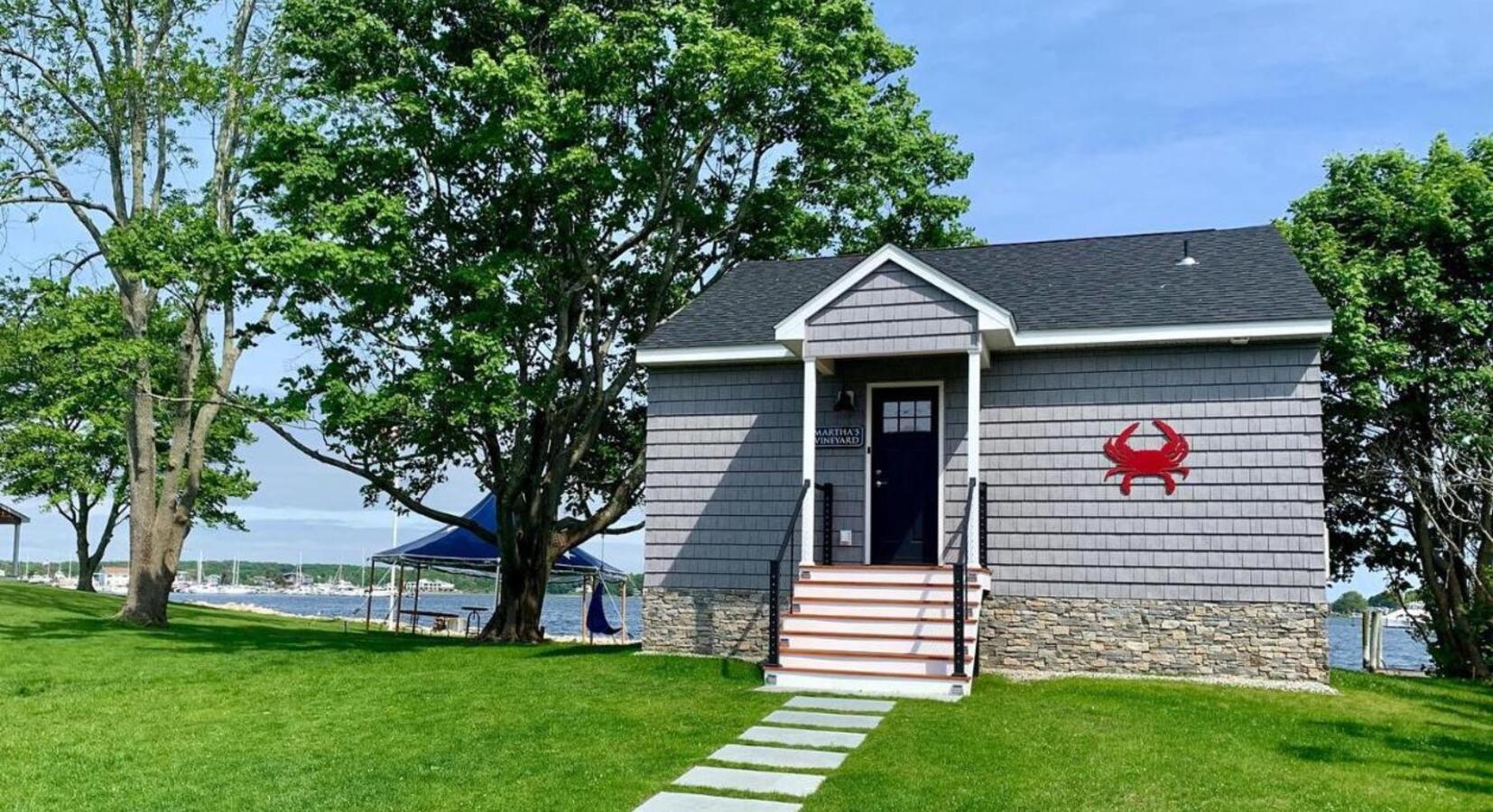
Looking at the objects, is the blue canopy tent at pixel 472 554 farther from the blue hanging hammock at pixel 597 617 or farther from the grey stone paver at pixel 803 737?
the grey stone paver at pixel 803 737

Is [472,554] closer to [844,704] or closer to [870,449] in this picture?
[870,449]

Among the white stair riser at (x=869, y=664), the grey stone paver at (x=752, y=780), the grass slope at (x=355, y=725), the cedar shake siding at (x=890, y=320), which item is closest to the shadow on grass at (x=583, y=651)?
the grass slope at (x=355, y=725)

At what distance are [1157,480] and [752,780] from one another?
21.7ft

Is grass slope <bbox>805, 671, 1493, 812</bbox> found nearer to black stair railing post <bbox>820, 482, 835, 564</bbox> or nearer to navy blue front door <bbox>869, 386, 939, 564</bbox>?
navy blue front door <bbox>869, 386, 939, 564</bbox>

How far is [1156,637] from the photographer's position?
11.7 meters

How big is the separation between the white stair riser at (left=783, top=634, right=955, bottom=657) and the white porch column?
4.05 feet

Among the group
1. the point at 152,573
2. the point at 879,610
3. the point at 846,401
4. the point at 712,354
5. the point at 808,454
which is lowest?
the point at 152,573

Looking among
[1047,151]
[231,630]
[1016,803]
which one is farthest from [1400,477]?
[231,630]

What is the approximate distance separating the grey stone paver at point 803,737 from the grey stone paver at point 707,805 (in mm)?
1482

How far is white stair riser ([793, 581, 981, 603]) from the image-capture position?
11383 mm

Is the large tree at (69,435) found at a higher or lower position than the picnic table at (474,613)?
higher

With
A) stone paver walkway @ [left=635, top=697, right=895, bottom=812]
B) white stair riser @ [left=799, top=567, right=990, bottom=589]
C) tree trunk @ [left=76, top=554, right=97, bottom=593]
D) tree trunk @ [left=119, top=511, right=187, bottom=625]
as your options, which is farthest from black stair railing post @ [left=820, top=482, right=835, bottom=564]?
tree trunk @ [left=76, top=554, right=97, bottom=593]

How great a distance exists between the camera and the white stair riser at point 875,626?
35.7 feet

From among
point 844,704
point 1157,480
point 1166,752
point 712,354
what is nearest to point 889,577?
point 844,704
